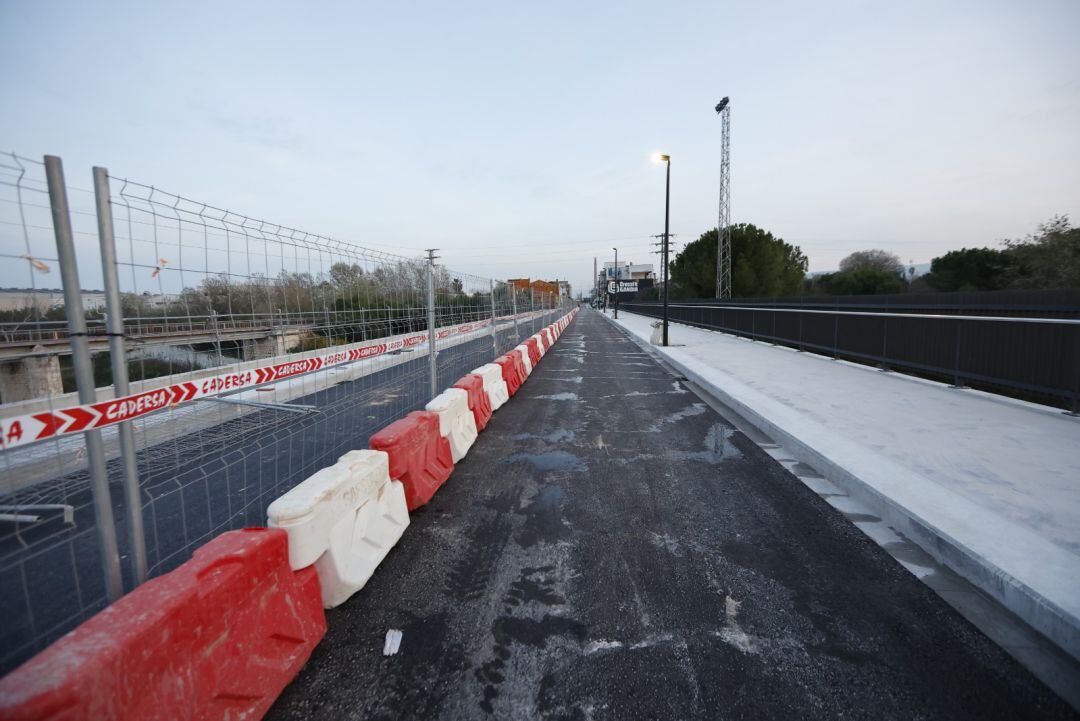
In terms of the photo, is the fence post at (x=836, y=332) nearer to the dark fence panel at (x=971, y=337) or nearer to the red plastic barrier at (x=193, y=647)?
the dark fence panel at (x=971, y=337)

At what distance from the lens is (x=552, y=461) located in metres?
5.36

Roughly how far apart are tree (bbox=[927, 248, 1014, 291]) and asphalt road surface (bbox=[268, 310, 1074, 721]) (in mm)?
46345

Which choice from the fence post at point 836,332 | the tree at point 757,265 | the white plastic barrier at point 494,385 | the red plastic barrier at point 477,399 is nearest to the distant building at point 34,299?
the red plastic barrier at point 477,399

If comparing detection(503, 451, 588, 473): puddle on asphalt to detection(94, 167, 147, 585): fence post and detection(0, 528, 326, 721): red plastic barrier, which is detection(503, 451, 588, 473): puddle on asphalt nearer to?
detection(0, 528, 326, 721): red plastic barrier

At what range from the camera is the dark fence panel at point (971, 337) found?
21.0 feet

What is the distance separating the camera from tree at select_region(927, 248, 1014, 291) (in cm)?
3775

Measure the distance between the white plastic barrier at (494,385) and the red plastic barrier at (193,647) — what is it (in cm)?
477

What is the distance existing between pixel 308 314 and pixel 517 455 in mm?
2839

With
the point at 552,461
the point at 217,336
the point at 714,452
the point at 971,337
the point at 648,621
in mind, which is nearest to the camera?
the point at 648,621

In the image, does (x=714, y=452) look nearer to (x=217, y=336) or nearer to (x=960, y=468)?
(x=960, y=468)

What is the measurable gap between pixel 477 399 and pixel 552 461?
5.32ft

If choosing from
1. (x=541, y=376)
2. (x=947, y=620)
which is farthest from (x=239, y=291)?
(x=541, y=376)

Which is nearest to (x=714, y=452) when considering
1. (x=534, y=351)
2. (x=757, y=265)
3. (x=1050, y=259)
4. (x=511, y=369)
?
(x=511, y=369)

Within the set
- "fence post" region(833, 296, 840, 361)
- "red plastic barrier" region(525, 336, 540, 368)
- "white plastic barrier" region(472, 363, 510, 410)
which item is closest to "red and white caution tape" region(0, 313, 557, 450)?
"white plastic barrier" region(472, 363, 510, 410)
